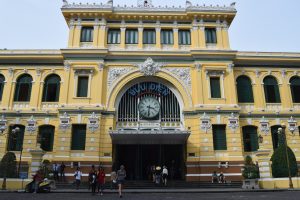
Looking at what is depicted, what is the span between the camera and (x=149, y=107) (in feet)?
97.8

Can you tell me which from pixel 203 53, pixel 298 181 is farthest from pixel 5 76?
pixel 298 181

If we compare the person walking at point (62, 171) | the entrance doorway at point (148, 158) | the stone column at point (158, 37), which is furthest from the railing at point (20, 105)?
the stone column at point (158, 37)

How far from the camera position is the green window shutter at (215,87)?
29948 mm

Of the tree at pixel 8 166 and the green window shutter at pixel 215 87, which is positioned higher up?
the green window shutter at pixel 215 87

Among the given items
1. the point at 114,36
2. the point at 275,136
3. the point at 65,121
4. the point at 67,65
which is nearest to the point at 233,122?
the point at 275,136

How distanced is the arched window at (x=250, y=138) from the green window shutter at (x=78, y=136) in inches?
648

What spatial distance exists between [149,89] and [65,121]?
30.2 ft

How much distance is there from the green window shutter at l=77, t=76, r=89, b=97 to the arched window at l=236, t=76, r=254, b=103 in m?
16.3

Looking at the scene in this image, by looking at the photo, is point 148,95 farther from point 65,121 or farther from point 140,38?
point 65,121

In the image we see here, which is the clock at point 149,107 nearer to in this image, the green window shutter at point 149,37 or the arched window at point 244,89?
the green window shutter at point 149,37

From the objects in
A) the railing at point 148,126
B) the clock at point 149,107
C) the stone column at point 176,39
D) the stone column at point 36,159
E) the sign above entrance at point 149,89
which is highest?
the stone column at point 176,39

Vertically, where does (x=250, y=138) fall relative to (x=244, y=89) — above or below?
below

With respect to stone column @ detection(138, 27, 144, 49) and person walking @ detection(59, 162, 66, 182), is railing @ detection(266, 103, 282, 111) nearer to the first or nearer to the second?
stone column @ detection(138, 27, 144, 49)

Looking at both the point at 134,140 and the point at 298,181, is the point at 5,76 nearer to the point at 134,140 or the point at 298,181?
the point at 134,140
